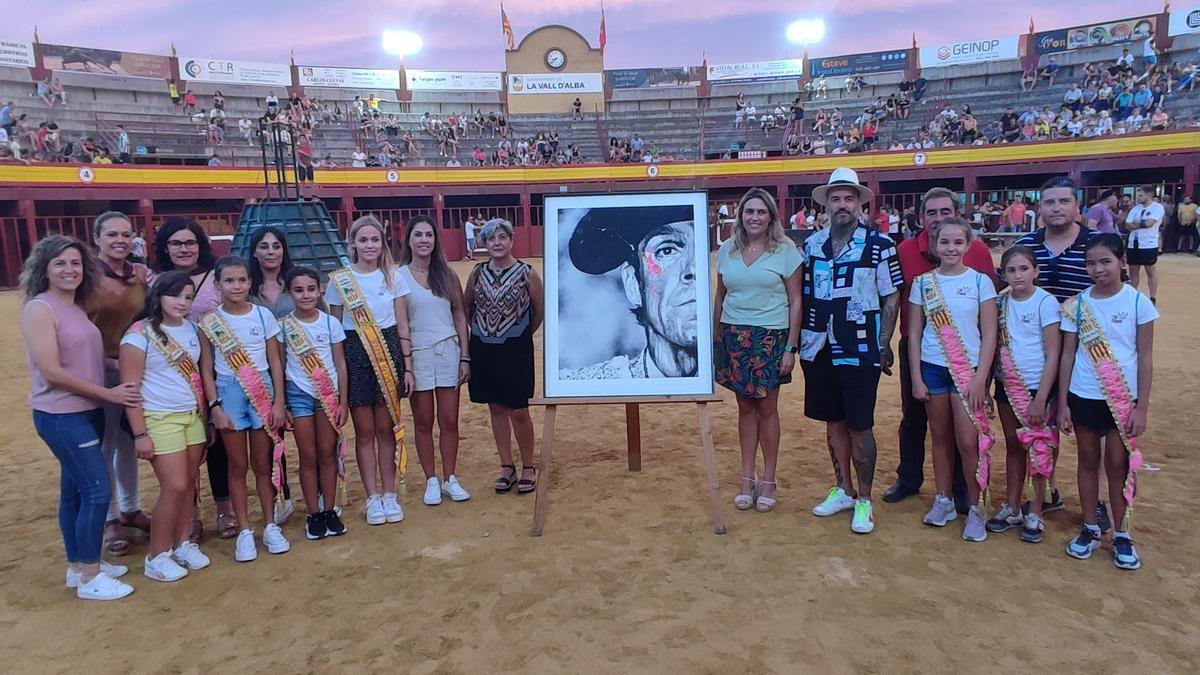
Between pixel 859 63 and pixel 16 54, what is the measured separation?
35707 millimetres

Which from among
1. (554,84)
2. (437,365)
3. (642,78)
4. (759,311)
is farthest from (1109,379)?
(642,78)

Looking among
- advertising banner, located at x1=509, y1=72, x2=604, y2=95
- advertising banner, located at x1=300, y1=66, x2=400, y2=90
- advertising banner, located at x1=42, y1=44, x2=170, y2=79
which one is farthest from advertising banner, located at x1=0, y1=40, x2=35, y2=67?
advertising banner, located at x1=509, y1=72, x2=604, y2=95

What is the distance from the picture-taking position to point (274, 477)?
152 inches

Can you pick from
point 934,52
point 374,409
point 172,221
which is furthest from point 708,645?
point 934,52

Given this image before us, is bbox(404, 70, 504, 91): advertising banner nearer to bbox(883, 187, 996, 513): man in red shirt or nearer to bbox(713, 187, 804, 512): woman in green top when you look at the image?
bbox(713, 187, 804, 512): woman in green top

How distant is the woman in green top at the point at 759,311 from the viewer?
396 cm

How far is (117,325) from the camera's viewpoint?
3.77 meters

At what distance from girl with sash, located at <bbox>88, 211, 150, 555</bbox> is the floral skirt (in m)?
3.12

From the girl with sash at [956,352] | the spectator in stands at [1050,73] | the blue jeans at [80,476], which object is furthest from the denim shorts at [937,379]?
the spectator in stands at [1050,73]

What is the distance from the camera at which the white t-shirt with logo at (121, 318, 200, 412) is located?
11.1 ft

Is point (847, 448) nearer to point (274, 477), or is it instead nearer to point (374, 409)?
point (374, 409)

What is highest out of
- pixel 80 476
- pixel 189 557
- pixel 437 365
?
pixel 437 365

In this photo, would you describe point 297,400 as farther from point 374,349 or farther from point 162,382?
point 162,382

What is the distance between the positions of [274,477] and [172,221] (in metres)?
1.45
